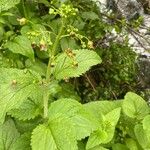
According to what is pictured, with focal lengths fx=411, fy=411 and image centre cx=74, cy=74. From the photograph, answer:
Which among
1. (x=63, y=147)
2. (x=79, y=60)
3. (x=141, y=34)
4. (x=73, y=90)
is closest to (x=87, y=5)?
(x=141, y=34)

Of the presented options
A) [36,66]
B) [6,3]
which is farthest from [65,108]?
[6,3]

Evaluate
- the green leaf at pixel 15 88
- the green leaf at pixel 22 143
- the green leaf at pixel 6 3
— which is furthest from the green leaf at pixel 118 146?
the green leaf at pixel 6 3

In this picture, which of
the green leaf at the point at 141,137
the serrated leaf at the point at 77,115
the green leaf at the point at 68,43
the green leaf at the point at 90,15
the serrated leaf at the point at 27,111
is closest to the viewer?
the serrated leaf at the point at 77,115

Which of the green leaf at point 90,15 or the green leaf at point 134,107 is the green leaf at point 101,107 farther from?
the green leaf at point 90,15

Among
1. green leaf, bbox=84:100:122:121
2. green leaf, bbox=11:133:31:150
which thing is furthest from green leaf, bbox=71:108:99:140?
green leaf, bbox=84:100:122:121

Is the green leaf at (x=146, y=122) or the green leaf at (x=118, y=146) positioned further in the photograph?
the green leaf at (x=118, y=146)

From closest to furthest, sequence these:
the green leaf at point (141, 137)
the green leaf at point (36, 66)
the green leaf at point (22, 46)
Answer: the green leaf at point (141, 137)
the green leaf at point (22, 46)
the green leaf at point (36, 66)
